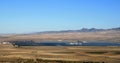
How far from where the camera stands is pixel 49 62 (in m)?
61.2

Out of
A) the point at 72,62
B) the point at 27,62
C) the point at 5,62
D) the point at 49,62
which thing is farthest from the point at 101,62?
the point at 5,62

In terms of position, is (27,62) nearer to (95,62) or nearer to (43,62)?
(43,62)

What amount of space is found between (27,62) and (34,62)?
1.41 metres

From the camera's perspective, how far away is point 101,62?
61000mm

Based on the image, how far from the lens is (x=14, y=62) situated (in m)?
60.2

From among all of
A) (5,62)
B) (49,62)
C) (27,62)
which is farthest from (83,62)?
(5,62)

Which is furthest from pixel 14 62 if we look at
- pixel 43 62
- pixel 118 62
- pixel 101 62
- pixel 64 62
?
pixel 118 62

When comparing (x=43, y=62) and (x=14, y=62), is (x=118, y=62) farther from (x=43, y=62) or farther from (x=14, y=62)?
(x=14, y=62)

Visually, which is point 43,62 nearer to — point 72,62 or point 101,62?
point 72,62

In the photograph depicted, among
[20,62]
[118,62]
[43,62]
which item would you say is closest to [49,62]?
[43,62]

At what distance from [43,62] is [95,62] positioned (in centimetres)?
1071

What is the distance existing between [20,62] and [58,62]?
7.78 meters

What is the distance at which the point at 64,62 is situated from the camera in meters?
61.6

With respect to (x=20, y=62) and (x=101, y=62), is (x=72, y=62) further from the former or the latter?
(x=20, y=62)
